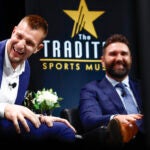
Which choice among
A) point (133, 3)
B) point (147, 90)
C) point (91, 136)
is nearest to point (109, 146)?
point (91, 136)

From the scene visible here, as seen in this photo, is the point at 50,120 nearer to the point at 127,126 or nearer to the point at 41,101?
the point at 41,101

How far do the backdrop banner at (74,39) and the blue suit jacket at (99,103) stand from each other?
0.07 metres

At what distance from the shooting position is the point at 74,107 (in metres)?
6.60

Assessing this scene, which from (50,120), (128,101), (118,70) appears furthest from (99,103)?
(50,120)

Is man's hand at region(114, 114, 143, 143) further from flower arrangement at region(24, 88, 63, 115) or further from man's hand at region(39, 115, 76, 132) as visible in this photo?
flower arrangement at region(24, 88, 63, 115)

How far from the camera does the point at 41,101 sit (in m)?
6.45

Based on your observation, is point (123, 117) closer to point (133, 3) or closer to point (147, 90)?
point (147, 90)

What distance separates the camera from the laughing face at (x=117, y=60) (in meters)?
6.74

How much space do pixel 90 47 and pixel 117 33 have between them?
296 mm

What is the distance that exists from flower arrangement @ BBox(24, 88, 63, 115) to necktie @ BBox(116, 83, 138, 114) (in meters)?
0.64

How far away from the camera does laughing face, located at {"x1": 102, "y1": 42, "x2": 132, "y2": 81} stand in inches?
265

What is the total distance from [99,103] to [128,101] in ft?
0.92

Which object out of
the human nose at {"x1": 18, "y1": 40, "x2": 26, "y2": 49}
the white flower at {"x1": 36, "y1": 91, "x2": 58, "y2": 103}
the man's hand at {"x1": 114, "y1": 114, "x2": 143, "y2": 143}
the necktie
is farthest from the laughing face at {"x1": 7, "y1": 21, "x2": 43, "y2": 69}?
the man's hand at {"x1": 114, "y1": 114, "x2": 143, "y2": 143}

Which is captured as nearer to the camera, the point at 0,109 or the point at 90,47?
the point at 0,109
